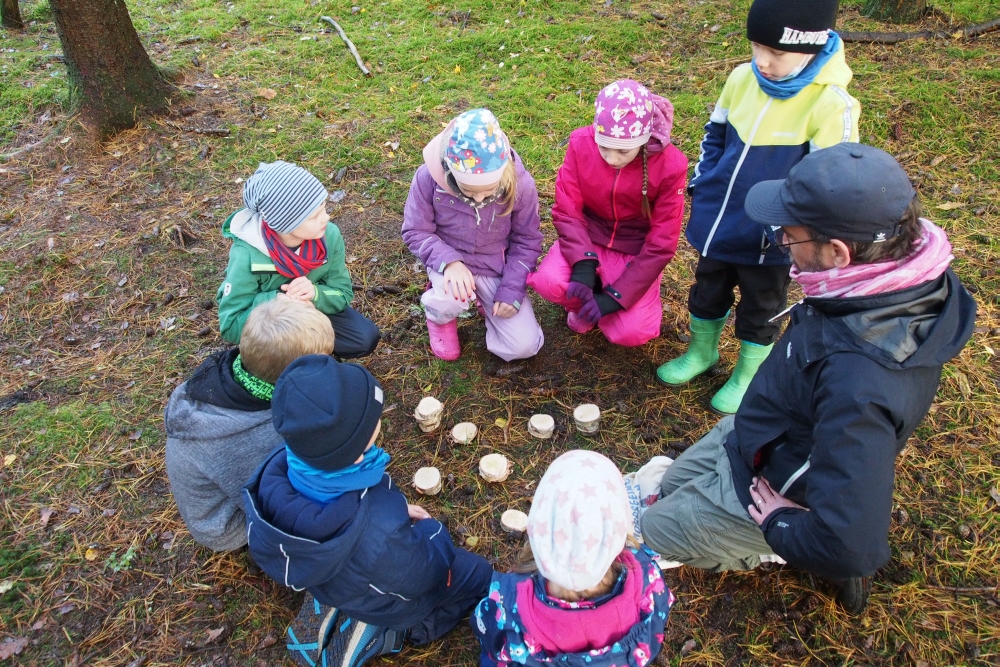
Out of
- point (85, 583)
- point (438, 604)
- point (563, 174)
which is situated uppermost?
point (563, 174)

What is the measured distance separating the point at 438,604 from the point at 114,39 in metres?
5.77

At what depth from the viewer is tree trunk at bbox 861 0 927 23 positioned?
612 centimetres

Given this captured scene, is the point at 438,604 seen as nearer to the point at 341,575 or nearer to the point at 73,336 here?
the point at 341,575

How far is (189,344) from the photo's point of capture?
4.15 m

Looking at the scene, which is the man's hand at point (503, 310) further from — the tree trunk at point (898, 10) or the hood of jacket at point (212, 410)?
the tree trunk at point (898, 10)

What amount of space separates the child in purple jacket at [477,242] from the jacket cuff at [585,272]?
0.90 feet

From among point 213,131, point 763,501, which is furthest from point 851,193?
point 213,131

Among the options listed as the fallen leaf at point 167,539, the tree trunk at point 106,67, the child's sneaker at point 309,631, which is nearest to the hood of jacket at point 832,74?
the child's sneaker at point 309,631

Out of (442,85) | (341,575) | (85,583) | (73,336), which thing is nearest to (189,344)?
(73,336)

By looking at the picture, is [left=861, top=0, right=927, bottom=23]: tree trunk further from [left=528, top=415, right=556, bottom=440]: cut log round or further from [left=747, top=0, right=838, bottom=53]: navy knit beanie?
[left=528, top=415, right=556, bottom=440]: cut log round

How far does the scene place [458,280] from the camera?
3.60m

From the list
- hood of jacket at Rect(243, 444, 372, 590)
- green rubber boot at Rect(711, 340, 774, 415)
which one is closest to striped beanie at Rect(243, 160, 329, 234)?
hood of jacket at Rect(243, 444, 372, 590)

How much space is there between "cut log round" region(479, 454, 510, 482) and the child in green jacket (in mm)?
1231

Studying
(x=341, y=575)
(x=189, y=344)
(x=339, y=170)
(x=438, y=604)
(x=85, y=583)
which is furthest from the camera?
(x=339, y=170)
